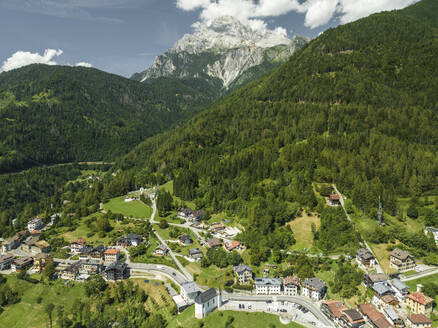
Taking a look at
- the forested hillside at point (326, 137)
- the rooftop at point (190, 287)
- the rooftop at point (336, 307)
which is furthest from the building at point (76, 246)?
the rooftop at point (336, 307)

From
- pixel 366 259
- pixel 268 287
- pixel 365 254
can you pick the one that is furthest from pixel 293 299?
pixel 365 254

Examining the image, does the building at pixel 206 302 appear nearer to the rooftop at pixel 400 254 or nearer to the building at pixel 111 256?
the building at pixel 111 256

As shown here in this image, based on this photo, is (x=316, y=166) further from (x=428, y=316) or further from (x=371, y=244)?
(x=428, y=316)

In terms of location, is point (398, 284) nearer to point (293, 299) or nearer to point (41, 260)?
point (293, 299)

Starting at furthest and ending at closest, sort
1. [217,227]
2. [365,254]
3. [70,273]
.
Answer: [217,227]
[70,273]
[365,254]

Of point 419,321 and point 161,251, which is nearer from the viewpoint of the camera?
point 419,321

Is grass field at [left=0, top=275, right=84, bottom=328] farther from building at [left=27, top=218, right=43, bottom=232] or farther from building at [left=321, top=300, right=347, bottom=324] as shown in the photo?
building at [left=321, top=300, right=347, bottom=324]

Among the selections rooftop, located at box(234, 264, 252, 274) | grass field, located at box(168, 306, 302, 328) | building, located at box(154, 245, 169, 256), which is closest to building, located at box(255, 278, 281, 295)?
rooftop, located at box(234, 264, 252, 274)

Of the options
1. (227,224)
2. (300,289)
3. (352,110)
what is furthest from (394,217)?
(352,110)
